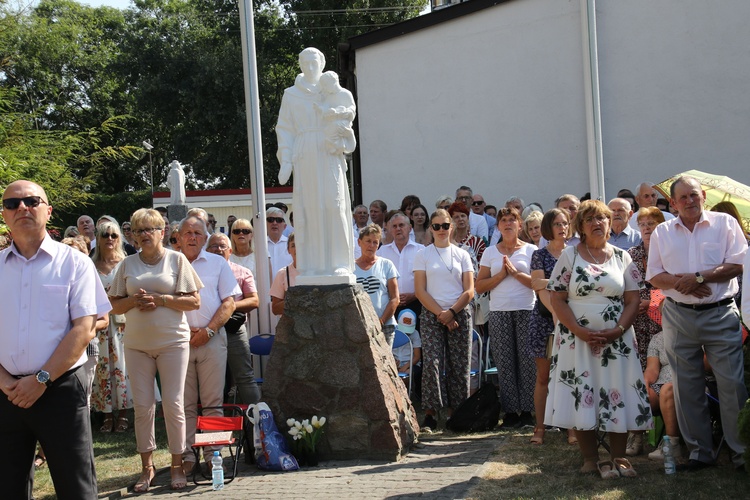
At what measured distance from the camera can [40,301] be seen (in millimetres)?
4699

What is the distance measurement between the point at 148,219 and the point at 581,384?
3489 mm

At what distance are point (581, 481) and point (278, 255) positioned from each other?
199 inches

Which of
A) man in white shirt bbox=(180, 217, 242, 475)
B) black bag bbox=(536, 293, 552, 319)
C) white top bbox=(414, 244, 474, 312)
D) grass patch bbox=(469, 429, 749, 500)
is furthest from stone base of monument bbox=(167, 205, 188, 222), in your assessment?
grass patch bbox=(469, 429, 749, 500)

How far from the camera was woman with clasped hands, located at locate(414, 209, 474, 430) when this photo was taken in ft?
28.5

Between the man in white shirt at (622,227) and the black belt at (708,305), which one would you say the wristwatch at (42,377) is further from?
the man in white shirt at (622,227)

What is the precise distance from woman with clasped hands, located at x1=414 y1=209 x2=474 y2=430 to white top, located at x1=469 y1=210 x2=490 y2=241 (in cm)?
276

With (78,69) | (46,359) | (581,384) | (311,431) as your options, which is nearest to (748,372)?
(581,384)

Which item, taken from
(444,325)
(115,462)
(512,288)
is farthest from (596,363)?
(115,462)

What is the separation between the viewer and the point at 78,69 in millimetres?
41938

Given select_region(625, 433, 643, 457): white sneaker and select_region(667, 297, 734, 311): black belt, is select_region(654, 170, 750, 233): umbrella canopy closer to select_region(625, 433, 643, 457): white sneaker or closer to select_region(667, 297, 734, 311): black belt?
select_region(667, 297, 734, 311): black belt

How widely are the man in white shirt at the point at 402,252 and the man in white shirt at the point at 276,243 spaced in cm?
112

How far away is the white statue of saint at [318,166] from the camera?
7.64 metres

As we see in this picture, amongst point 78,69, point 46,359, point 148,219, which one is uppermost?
point 78,69

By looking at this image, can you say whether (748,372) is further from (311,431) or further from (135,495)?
(135,495)
